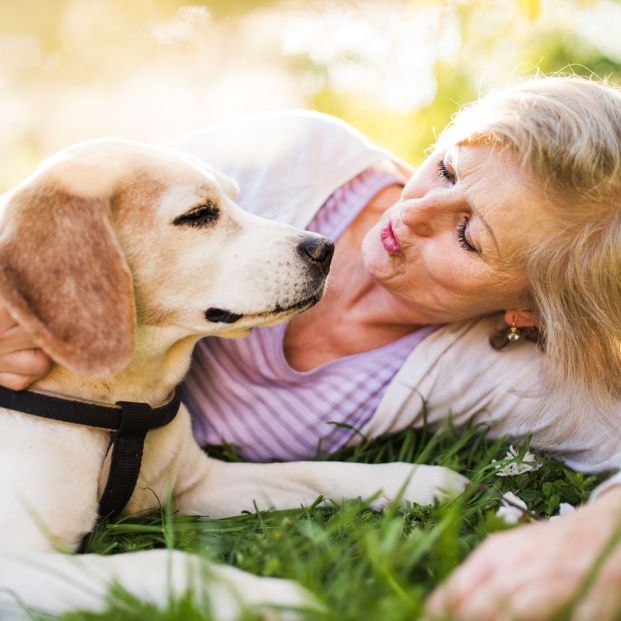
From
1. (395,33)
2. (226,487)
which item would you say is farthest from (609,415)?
(395,33)

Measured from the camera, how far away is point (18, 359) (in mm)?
2148

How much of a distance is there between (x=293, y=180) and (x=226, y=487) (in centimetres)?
123

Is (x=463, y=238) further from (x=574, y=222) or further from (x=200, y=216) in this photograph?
(x=200, y=216)

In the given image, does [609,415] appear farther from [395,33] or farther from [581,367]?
[395,33]

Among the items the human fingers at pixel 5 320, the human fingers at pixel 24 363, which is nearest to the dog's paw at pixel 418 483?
the human fingers at pixel 24 363

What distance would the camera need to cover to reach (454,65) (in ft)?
21.0

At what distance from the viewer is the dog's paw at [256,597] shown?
1.47 m

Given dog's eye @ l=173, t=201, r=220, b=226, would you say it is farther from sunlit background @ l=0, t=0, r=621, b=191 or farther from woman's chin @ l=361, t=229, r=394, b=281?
sunlit background @ l=0, t=0, r=621, b=191

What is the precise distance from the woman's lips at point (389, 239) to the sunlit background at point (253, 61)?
2037 mm

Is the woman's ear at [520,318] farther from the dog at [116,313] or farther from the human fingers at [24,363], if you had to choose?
the human fingers at [24,363]

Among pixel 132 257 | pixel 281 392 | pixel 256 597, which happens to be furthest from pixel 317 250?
pixel 256 597

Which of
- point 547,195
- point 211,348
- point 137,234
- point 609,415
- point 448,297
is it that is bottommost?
point 211,348

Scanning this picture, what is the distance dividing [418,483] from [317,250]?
0.87 metres

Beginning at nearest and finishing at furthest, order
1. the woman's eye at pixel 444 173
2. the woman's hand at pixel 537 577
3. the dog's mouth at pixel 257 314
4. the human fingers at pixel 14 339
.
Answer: the woman's hand at pixel 537 577 < the human fingers at pixel 14 339 < the dog's mouth at pixel 257 314 < the woman's eye at pixel 444 173
